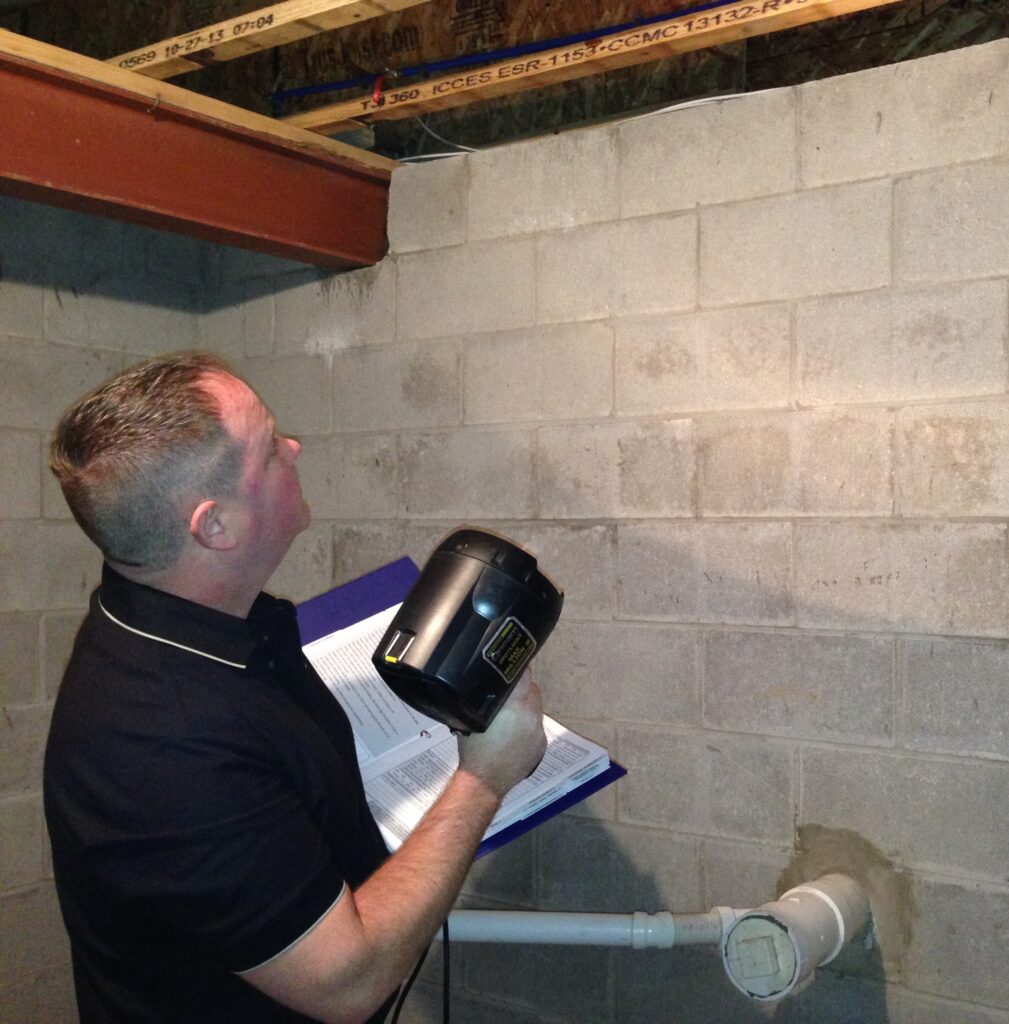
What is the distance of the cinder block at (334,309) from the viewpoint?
7.32ft

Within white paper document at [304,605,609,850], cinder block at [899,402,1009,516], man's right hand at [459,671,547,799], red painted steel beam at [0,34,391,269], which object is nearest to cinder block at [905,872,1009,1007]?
cinder block at [899,402,1009,516]

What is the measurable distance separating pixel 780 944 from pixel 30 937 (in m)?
1.62

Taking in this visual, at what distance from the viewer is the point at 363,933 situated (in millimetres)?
1066

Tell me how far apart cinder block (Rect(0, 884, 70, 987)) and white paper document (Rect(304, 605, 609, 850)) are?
1.21 meters

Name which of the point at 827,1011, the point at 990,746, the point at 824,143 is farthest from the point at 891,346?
the point at 827,1011

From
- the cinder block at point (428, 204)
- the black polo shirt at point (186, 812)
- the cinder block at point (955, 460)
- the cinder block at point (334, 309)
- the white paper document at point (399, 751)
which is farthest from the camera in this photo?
the cinder block at point (334, 309)

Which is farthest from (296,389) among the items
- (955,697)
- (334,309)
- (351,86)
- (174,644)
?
(955,697)

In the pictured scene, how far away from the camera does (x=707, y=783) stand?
181cm

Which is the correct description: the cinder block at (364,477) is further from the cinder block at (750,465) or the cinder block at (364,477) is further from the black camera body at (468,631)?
the black camera body at (468,631)

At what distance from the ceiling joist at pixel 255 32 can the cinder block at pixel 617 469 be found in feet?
2.64

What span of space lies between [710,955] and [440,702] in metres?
0.94

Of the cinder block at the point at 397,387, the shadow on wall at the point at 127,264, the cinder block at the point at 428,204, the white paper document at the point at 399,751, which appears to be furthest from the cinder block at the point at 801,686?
the shadow on wall at the point at 127,264

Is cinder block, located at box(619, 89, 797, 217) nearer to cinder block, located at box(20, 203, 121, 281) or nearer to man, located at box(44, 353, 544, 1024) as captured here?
man, located at box(44, 353, 544, 1024)

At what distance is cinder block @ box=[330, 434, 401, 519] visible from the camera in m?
2.21
